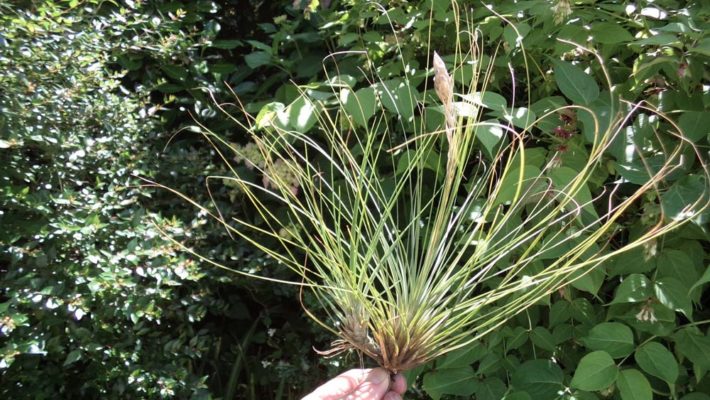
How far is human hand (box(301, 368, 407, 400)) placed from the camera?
45.7 inches

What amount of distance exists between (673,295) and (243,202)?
1.38m

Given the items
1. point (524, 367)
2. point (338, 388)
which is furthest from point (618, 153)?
point (338, 388)

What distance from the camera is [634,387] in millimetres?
1478

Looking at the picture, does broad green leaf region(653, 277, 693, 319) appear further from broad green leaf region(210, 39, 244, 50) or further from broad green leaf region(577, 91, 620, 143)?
broad green leaf region(210, 39, 244, 50)

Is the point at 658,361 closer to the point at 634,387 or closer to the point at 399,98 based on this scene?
the point at 634,387

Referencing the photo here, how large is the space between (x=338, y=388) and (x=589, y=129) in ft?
2.39

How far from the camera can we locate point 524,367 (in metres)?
1.65

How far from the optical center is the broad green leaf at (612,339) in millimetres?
1502

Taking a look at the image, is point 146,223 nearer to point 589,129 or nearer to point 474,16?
point 474,16

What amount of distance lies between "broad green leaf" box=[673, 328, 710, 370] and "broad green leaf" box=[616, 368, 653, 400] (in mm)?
111

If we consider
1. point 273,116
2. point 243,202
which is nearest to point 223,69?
point 243,202

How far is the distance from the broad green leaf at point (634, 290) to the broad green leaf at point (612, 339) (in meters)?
0.06

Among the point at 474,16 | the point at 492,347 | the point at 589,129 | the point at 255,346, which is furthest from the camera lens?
the point at 255,346

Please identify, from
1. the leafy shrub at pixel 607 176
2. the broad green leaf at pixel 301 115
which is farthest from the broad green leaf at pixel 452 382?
the broad green leaf at pixel 301 115
